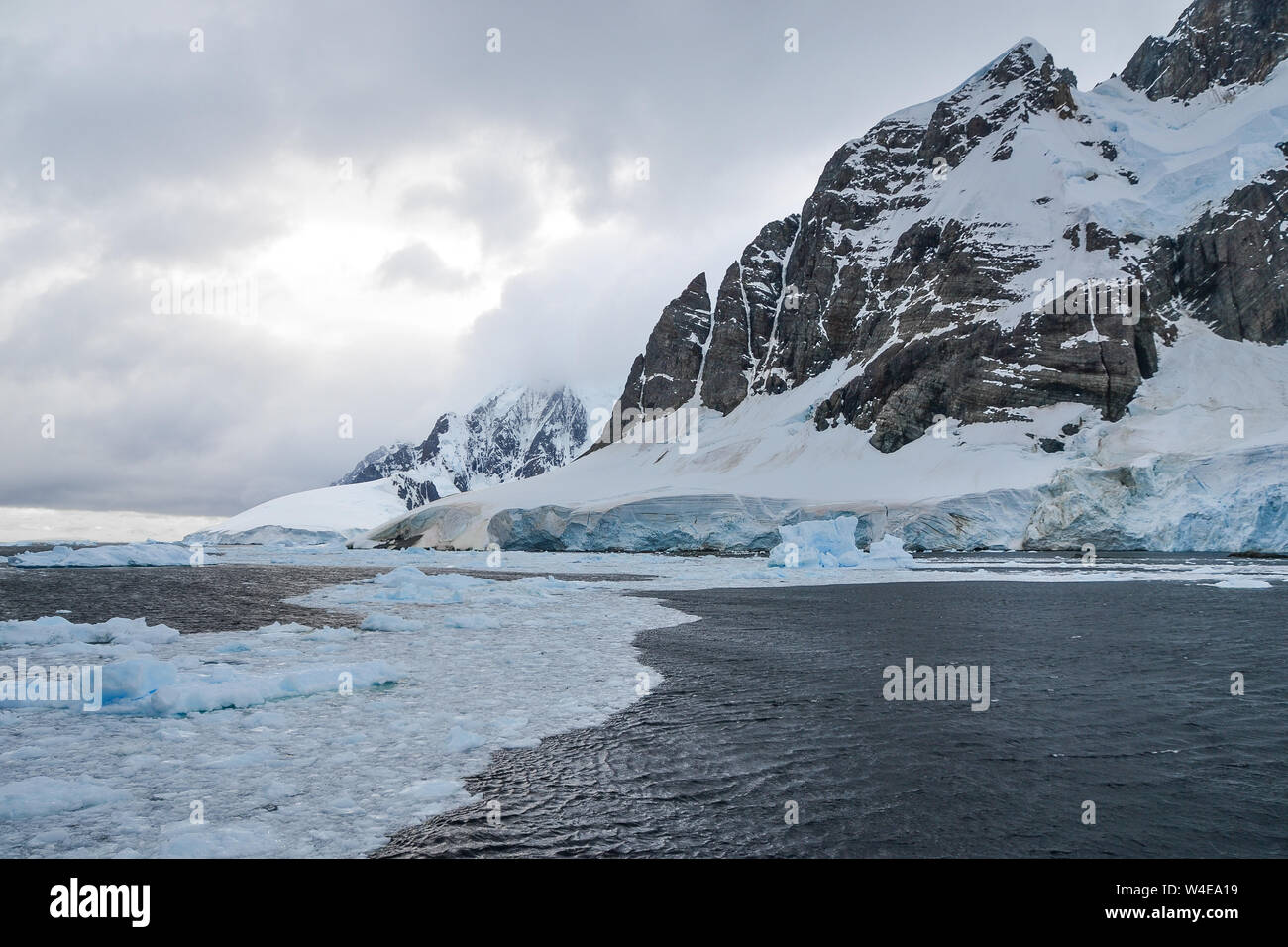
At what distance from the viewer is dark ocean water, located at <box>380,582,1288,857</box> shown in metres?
5.77

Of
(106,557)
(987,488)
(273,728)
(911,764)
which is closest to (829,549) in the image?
(987,488)

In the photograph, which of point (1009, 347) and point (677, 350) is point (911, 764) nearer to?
point (1009, 347)

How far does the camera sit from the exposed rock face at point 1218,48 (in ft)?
387

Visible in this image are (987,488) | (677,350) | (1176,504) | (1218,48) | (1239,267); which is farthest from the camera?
(677,350)

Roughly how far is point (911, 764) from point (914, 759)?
8.6 inches

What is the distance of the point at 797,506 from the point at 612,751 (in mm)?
74485

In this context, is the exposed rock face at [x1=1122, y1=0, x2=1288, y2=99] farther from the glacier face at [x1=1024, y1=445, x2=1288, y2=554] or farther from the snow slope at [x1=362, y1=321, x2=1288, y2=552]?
the glacier face at [x1=1024, y1=445, x2=1288, y2=554]

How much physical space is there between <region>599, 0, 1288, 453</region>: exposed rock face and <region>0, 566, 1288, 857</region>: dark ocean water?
308 ft

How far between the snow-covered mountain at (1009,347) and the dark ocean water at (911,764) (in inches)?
1970

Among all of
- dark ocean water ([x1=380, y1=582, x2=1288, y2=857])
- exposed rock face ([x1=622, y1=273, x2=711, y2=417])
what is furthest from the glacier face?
exposed rock face ([x1=622, y1=273, x2=711, y2=417])

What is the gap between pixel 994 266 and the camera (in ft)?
361

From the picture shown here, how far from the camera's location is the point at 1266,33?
11756 centimetres

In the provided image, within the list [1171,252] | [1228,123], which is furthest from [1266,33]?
[1171,252]
